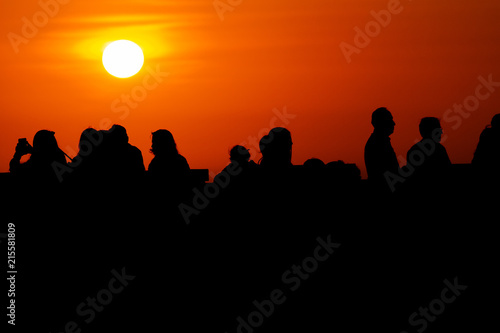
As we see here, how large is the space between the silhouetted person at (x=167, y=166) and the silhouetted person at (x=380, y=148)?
6.20 ft

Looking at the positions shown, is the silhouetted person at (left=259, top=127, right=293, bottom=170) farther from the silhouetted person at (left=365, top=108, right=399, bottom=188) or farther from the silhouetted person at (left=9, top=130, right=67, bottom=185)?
the silhouetted person at (left=365, top=108, right=399, bottom=188)

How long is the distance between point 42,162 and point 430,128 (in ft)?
11.0

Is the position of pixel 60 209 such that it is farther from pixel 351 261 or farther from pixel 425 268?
pixel 425 268

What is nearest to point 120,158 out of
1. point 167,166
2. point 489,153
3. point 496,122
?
point 167,166

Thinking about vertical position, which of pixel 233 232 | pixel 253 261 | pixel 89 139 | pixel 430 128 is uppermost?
pixel 89 139

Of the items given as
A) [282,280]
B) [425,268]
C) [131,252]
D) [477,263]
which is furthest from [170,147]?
[477,263]

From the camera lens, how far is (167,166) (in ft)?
17.9

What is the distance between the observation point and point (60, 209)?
15.8ft

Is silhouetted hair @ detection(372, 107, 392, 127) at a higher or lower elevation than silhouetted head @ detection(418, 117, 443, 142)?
higher

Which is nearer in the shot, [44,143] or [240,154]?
[44,143]

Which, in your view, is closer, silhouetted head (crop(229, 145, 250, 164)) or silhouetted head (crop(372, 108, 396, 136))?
silhouetted head (crop(229, 145, 250, 164))

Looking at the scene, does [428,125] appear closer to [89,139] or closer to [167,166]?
[167,166]

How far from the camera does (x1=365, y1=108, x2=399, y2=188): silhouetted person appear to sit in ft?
21.5

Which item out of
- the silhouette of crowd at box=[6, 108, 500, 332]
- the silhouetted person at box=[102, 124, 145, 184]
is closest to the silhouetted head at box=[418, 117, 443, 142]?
the silhouette of crowd at box=[6, 108, 500, 332]
